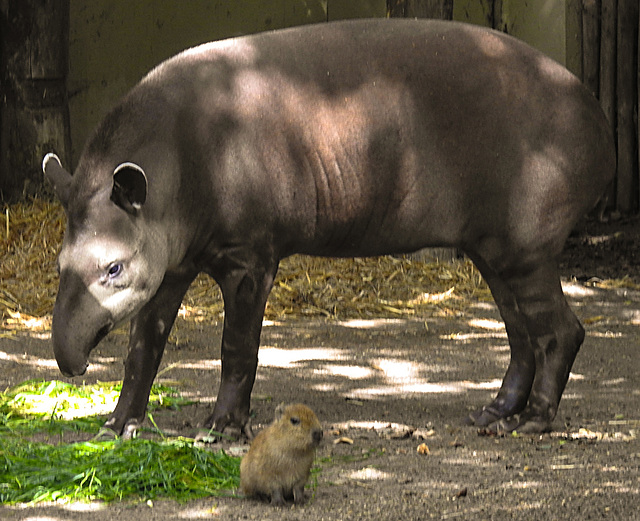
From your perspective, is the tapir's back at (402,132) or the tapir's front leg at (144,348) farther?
the tapir's front leg at (144,348)

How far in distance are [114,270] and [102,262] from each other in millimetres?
60

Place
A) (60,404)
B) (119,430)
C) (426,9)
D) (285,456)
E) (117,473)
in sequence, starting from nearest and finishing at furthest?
(285,456) < (117,473) < (119,430) < (60,404) < (426,9)

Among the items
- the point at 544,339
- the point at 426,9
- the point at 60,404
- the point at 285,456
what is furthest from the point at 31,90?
the point at 285,456

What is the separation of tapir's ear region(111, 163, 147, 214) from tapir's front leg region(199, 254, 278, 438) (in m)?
0.55

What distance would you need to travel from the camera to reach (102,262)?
4.44 meters

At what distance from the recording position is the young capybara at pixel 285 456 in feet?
12.4

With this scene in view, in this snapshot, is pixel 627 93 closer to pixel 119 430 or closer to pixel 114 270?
pixel 119 430

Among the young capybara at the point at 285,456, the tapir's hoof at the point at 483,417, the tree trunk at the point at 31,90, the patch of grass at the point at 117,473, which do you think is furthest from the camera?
the tree trunk at the point at 31,90

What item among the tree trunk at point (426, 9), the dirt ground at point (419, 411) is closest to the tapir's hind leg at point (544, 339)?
the dirt ground at point (419, 411)

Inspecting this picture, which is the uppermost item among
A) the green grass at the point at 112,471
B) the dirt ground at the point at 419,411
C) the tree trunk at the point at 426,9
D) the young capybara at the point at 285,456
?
the tree trunk at the point at 426,9

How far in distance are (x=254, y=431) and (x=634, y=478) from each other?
168 cm

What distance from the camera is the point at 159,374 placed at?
6.28 meters

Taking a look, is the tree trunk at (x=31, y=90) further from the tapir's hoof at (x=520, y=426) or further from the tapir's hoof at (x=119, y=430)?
the tapir's hoof at (x=520, y=426)

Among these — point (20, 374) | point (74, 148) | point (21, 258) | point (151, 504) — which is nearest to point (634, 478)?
point (151, 504)
